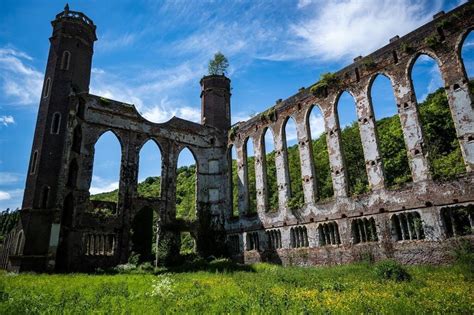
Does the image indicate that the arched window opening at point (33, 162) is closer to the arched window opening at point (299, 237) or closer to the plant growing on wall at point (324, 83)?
the arched window opening at point (299, 237)

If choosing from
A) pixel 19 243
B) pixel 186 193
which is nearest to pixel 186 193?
pixel 186 193

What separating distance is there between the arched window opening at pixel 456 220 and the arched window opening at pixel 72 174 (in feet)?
67.9

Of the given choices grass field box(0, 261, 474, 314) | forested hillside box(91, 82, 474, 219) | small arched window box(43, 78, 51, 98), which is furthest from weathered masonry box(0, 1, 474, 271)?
forested hillside box(91, 82, 474, 219)

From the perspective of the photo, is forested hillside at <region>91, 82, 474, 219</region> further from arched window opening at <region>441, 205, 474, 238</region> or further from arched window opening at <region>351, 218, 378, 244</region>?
arched window opening at <region>441, 205, 474, 238</region>

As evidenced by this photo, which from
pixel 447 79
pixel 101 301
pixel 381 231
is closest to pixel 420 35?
pixel 447 79

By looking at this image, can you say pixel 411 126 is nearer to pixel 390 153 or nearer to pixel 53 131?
pixel 390 153

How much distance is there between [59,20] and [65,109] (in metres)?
7.85

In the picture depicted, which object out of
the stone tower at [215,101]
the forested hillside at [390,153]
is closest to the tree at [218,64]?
the stone tower at [215,101]

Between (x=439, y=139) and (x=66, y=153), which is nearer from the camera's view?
(x=66, y=153)

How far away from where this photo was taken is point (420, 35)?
1623 cm

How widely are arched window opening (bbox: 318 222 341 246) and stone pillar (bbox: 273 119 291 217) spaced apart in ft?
9.99

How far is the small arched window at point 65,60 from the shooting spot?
2344cm

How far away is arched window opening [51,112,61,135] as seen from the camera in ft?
70.2

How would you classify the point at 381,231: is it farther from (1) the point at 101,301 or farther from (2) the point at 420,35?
(1) the point at 101,301
